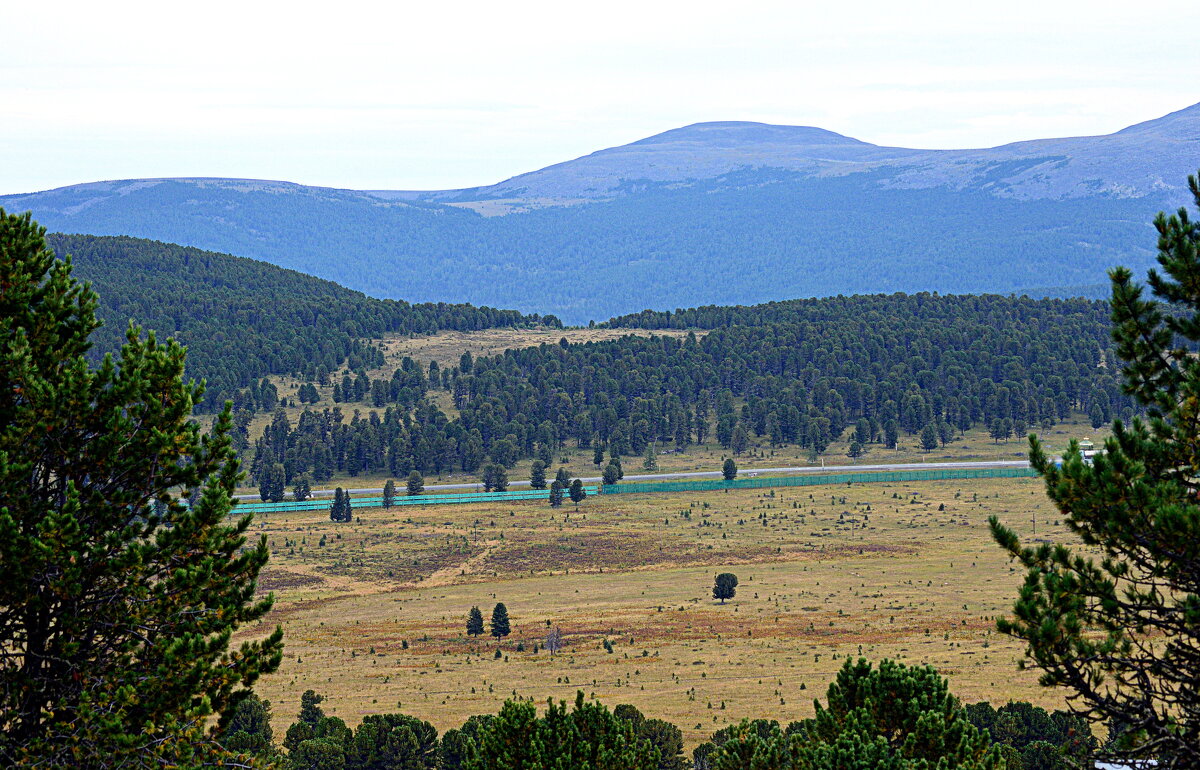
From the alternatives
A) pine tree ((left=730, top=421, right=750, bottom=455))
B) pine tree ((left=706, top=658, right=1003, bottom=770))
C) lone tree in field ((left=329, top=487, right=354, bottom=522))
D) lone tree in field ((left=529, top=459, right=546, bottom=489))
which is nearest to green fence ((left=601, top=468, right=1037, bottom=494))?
lone tree in field ((left=529, top=459, right=546, bottom=489))

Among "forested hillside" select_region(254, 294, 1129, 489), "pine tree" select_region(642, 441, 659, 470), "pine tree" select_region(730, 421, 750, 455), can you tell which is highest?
"forested hillside" select_region(254, 294, 1129, 489)

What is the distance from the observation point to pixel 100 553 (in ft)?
54.4

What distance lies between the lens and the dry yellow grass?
205ft

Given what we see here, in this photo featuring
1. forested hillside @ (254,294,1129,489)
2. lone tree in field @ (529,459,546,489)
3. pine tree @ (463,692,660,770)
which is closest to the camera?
pine tree @ (463,692,660,770)

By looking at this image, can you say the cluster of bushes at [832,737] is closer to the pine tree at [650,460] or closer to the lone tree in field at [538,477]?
the lone tree in field at [538,477]

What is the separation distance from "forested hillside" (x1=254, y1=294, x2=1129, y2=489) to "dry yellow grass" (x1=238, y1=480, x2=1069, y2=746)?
2609cm

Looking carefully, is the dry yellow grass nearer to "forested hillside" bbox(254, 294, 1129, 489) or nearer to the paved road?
the paved road

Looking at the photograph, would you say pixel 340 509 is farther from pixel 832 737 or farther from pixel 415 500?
pixel 832 737

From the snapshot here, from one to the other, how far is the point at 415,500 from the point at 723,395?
185 ft

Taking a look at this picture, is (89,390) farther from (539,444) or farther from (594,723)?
(539,444)

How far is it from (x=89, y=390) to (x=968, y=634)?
65.2 m

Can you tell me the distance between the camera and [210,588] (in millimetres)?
17547

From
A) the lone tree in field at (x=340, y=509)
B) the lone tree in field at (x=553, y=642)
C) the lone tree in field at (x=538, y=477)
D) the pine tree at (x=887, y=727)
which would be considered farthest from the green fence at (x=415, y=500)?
the pine tree at (x=887, y=727)

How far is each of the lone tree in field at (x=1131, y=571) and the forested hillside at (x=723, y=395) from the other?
132373 mm
